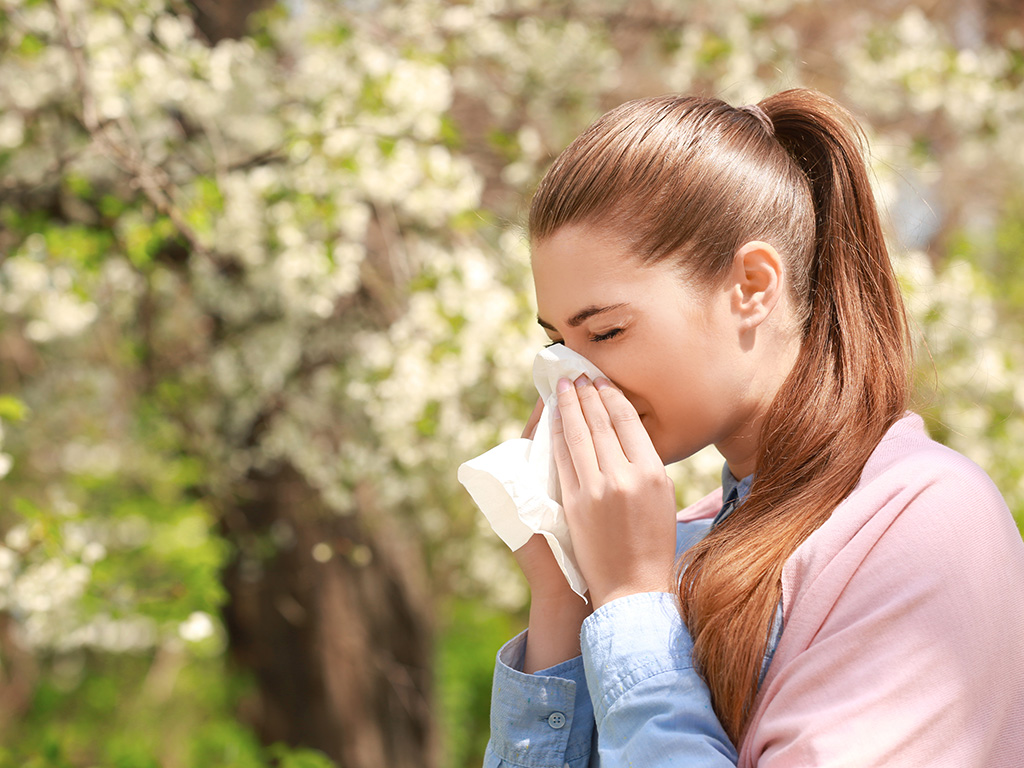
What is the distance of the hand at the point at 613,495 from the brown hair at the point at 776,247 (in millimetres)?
53

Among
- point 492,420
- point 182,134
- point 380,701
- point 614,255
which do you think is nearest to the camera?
point 614,255

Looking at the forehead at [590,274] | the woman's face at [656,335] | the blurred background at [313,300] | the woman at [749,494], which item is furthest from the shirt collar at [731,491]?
the blurred background at [313,300]

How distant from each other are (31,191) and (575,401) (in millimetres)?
2492

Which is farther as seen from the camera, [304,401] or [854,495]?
[304,401]

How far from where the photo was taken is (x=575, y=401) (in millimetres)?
1161

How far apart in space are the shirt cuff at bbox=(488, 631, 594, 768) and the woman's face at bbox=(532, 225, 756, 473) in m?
0.34

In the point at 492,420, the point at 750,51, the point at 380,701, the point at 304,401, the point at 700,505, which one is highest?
the point at 750,51

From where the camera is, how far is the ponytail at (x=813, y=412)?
96 cm

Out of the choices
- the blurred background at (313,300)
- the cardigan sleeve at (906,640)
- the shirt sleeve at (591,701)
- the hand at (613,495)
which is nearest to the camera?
the cardigan sleeve at (906,640)

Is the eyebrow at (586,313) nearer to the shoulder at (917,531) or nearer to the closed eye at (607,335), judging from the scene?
the closed eye at (607,335)

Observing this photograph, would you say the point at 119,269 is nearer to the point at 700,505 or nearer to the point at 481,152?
the point at 481,152

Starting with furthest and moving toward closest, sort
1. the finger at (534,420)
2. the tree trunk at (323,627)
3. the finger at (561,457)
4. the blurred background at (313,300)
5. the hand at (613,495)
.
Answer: the tree trunk at (323,627) → the blurred background at (313,300) → the finger at (534,420) → the finger at (561,457) → the hand at (613,495)

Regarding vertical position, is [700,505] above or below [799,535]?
below

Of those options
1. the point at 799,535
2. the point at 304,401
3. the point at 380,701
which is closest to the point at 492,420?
the point at 304,401
